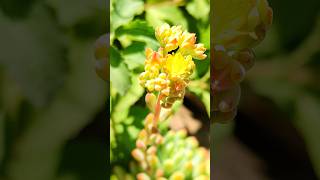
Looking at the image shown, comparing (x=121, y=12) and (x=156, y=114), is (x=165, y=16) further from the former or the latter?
(x=156, y=114)

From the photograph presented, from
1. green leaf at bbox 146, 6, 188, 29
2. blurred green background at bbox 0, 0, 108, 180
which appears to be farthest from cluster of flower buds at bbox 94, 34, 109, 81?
Answer: green leaf at bbox 146, 6, 188, 29

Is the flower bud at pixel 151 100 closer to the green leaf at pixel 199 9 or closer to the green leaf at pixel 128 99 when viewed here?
the green leaf at pixel 128 99

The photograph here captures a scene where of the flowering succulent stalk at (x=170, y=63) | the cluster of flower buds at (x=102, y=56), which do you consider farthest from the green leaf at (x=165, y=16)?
the cluster of flower buds at (x=102, y=56)

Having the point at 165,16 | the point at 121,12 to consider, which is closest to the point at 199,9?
the point at 165,16

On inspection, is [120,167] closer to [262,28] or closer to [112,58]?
[112,58]

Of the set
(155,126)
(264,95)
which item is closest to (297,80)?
(264,95)

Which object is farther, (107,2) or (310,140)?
(310,140)

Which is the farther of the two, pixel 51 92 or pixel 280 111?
pixel 280 111

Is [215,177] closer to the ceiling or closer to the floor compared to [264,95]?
closer to the floor
